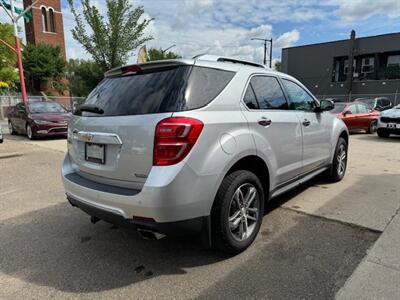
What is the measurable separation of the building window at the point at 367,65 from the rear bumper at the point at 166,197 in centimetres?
3335

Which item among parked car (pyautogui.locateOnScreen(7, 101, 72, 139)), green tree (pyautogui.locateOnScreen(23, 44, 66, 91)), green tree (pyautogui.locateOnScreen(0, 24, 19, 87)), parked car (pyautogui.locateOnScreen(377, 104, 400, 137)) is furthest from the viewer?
green tree (pyautogui.locateOnScreen(23, 44, 66, 91))

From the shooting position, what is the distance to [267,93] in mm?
3803

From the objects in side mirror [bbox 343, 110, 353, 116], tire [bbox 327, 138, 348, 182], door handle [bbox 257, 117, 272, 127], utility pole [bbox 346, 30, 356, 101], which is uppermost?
utility pole [bbox 346, 30, 356, 101]

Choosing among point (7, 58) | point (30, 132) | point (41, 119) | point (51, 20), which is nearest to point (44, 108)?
point (41, 119)

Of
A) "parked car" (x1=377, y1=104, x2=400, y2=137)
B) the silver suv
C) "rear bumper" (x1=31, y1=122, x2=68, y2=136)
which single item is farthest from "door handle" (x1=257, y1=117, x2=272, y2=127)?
"rear bumper" (x1=31, y1=122, x2=68, y2=136)

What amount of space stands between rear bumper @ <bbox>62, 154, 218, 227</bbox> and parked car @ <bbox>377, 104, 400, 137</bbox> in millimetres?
10772

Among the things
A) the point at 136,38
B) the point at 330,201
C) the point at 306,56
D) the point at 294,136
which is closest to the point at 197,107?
the point at 294,136

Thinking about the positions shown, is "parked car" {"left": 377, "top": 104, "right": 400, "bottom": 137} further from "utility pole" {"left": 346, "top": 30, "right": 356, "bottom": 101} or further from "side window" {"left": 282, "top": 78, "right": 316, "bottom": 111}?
"utility pole" {"left": 346, "top": 30, "right": 356, "bottom": 101}

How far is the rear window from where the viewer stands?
2822 millimetres

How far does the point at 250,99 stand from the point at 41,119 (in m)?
10.6

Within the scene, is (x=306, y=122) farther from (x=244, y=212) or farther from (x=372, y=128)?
(x=372, y=128)

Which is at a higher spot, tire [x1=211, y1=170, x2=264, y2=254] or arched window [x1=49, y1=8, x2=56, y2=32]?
arched window [x1=49, y1=8, x2=56, y2=32]

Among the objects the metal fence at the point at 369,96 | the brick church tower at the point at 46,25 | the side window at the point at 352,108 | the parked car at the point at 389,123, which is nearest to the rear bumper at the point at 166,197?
the parked car at the point at 389,123

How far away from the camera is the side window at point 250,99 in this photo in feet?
11.1
